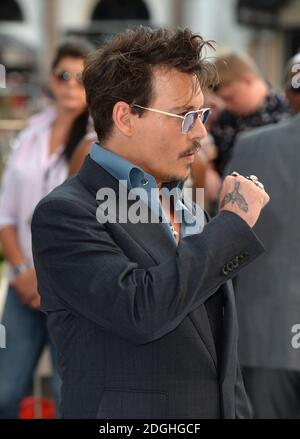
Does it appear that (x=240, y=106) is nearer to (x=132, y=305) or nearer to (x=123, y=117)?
(x=123, y=117)

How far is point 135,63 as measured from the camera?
2.11 meters

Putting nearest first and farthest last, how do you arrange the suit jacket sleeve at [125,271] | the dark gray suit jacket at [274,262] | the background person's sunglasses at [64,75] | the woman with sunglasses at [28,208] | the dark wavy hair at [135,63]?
the suit jacket sleeve at [125,271], the dark wavy hair at [135,63], the dark gray suit jacket at [274,262], the woman with sunglasses at [28,208], the background person's sunglasses at [64,75]

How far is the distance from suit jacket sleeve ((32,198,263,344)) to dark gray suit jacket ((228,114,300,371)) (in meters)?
1.38

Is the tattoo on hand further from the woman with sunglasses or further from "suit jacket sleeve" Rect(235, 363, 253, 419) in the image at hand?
the woman with sunglasses

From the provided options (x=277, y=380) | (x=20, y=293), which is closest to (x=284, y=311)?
(x=277, y=380)

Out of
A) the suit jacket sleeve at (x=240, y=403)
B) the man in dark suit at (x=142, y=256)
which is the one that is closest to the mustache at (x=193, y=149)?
the man in dark suit at (x=142, y=256)

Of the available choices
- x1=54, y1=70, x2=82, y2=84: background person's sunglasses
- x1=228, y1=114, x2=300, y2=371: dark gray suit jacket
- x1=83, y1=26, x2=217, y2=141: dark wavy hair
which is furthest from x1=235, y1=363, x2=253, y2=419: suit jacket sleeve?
x1=54, y1=70, x2=82, y2=84: background person's sunglasses

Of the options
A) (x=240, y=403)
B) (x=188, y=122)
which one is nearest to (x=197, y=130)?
(x=188, y=122)

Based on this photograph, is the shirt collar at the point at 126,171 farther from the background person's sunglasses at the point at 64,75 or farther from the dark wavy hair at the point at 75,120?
the background person's sunglasses at the point at 64,75

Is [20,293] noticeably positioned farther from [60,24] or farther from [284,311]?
[60,24]

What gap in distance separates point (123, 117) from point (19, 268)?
6.36ft

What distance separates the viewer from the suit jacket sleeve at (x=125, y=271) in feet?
6.37

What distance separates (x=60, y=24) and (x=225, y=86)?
Answer: 69.9 feet

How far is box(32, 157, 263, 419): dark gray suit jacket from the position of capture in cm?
195
